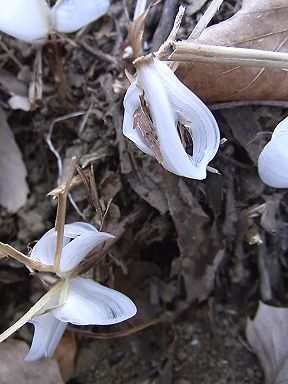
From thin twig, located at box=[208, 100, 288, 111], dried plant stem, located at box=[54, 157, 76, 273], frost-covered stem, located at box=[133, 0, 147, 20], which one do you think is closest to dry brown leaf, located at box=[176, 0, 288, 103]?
thin twig, located at box=[208, 100, 288, 111]

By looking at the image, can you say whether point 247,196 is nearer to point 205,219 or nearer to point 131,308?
point 205,219

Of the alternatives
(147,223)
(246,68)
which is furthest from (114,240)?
(246,68)

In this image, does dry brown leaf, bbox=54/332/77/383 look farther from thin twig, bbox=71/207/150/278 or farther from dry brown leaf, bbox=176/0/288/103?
dry brown leaf, bbox=176/0/288/103

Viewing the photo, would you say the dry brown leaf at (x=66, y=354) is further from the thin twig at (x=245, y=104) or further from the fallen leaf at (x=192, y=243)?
the thin twig at (x=245, y=104)

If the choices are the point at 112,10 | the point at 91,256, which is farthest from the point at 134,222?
the point at 112,10

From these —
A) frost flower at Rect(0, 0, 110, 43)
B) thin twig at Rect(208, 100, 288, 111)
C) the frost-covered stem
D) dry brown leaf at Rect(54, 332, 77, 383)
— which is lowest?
dry brown leaf at Rect(54, 332, 77, 383)

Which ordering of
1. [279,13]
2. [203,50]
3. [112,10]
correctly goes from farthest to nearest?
[112,10], [279,13], [203,50]

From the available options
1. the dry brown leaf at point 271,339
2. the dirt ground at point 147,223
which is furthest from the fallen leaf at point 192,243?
the dry brown leaf at point 271,339
